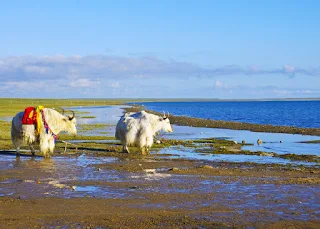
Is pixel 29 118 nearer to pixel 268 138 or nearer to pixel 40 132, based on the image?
pixel 40 132

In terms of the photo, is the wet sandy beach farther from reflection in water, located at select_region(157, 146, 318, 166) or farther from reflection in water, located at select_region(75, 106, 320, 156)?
reflection in water, located at select_region(75, 106, 320, 156)

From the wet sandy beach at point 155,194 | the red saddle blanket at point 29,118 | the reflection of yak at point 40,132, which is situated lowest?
the wet sandy beach at point 155,194

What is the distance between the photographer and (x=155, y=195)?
9367mm

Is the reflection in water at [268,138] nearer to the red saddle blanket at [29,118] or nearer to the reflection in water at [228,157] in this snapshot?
the reflection in water at [228,157]

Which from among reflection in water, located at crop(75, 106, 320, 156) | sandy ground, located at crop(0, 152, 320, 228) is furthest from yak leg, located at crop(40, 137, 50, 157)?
reflection in water, located at crop(75, 106, 320, 156)

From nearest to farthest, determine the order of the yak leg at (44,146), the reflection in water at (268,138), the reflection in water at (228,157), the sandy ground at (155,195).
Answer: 1. the sandy ground at (155,195)
2. the yak leg at (44,146)
3. the reflection in water at (228,157)
4. the reflection in water at (268,138)

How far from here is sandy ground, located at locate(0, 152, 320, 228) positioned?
7441mm

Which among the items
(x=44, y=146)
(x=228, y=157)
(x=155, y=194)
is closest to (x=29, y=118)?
(x=44, y=146)

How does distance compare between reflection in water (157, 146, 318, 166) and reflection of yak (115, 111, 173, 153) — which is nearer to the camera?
reflection in water (157, 146, 318, 166)

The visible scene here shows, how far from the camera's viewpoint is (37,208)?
26.6 feet

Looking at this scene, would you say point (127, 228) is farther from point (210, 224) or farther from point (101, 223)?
point (210, 224)

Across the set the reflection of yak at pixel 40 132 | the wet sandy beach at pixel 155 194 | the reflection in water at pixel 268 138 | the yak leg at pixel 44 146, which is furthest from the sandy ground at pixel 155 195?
the reflection in water at pixel 268 138

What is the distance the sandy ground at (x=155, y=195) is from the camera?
744cm

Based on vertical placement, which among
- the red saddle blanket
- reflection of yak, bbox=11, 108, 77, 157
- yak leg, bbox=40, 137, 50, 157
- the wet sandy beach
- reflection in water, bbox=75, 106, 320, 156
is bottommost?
reflection in water, bbox=75, 106, 320, 156
